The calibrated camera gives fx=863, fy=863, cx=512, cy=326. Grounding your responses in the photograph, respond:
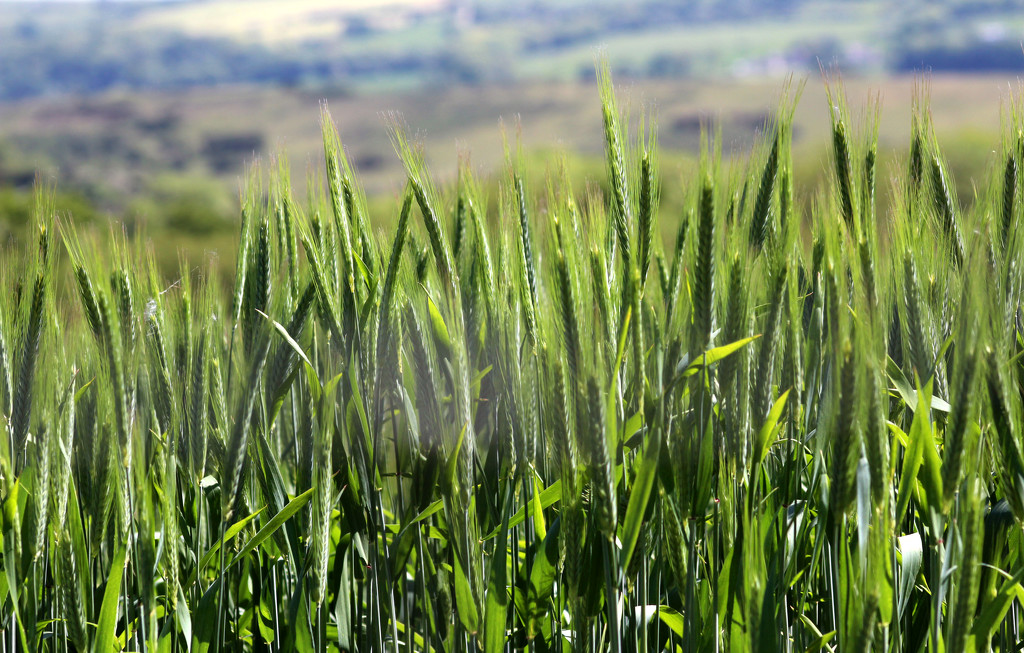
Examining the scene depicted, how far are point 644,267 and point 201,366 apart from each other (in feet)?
2.81

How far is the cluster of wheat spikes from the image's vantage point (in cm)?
132

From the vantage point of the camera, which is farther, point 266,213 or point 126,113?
point 126,113

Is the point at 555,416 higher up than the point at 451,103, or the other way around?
the point at 555,416

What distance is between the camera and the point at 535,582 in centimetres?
156

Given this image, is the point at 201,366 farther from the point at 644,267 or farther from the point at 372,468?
the point at 644,267

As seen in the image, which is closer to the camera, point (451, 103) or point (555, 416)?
point (555, 416)

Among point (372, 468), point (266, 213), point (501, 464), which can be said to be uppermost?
point (266, 213)

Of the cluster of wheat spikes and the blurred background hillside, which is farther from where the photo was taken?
the blurred background hillside

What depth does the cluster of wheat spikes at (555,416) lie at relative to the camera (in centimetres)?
132

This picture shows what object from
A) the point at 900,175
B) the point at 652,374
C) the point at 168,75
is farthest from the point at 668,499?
the point at 168,75

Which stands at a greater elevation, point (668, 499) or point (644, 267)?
point (644, 267)

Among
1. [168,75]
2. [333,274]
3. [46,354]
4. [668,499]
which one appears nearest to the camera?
[668,499]

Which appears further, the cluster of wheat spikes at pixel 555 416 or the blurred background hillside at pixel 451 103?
the blurred background hillside at pixel 451 103

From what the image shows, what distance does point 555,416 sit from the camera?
1365mm
